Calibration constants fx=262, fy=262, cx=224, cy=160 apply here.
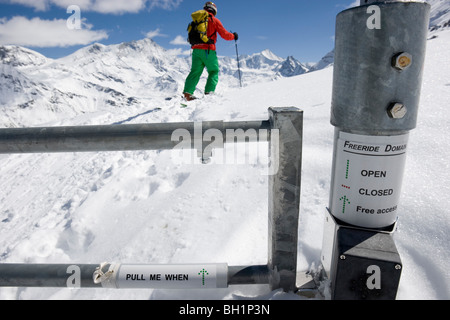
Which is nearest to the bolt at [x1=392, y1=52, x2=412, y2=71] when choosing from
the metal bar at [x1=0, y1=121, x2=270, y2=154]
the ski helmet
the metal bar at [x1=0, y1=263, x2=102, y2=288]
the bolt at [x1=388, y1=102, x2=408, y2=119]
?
the bolt at [x1=388, y1=102, x2=408, y2=119]

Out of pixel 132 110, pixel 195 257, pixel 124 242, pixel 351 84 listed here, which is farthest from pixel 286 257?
pixel 132 110

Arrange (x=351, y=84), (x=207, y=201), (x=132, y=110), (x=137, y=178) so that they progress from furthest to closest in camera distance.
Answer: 1. (x=132, y=110)
2. (x=137, y=178)
3. (x=207, y=201)
4. (x=351, y=84)

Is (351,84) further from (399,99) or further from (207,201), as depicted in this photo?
(207,201)

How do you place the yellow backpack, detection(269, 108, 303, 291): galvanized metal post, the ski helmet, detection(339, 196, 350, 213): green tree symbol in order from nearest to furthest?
detection(269, 108, 303, 291): galvanized metal post < detection(339, 196, 350, 213): green tree symbol < the yellow backpack < the ski helmet

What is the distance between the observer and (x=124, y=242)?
2.30 m

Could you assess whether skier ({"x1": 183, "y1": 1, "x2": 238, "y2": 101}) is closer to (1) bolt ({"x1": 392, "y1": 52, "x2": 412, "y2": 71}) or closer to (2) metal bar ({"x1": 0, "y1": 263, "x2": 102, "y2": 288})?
(2) metal bar ({"x1": 0, "y1": 263, "x2": 102, "y2": 288})

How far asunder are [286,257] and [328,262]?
0.23m

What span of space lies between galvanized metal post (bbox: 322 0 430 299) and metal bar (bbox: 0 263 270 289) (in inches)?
17.3

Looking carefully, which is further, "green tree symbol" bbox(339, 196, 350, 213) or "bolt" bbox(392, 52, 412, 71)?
"green tree symbol" bbox(339, 196, 350, 213)

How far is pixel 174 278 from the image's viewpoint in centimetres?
143

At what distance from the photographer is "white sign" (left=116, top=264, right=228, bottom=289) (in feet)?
4.69

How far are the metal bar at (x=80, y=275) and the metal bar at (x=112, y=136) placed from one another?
70 cm

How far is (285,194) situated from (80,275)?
1219 millimetres

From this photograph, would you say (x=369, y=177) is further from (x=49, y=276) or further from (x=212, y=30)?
(x=212, y=30)
